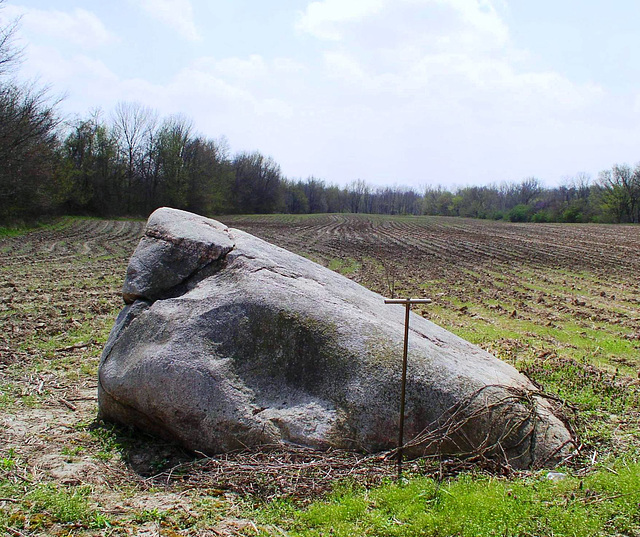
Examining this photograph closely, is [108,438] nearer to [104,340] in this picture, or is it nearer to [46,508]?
[46,508]

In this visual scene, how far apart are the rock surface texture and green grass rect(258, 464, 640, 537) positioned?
1.66 ft

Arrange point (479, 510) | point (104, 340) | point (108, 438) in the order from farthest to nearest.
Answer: point (104, 340) < point (108, 438) < point (479, 510)

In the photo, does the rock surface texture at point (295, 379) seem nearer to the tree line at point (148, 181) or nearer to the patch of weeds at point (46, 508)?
the patch of weeds at point (46, 508)

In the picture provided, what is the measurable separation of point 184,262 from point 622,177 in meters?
80.6

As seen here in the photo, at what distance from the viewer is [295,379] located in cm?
441

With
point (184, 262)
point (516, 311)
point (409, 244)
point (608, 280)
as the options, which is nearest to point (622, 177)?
point (409, 244)

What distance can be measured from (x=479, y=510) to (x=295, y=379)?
6.11 ft

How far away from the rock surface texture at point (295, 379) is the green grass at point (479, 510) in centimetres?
51

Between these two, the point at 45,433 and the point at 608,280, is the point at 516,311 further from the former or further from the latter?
the point at 45,433

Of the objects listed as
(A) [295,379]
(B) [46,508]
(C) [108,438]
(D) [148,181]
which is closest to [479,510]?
(A) [295,379]

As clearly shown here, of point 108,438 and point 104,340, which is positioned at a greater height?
point 104,340

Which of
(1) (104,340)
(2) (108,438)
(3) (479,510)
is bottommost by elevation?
(2) (108,438)

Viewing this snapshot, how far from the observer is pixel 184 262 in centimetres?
546

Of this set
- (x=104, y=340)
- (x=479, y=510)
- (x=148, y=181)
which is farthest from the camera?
(x=148, y=181)
